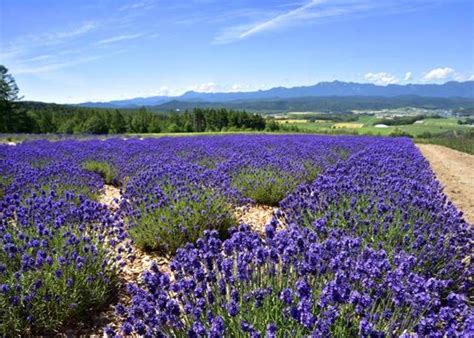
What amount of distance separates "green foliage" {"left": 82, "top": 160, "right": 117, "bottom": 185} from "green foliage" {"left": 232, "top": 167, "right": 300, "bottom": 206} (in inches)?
144

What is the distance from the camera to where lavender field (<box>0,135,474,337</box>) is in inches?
83.2

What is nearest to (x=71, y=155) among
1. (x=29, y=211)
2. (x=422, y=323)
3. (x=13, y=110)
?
(x=29, y=211)

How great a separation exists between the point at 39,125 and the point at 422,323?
52697 mm

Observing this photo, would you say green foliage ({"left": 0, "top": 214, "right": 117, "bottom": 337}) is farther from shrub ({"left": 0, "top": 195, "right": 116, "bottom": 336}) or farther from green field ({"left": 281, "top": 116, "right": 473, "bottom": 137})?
green field ({"left": 281, "top": 116, "right": 473, "bottom": 137})


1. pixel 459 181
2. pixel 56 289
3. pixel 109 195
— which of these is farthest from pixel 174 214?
pixel 459 181

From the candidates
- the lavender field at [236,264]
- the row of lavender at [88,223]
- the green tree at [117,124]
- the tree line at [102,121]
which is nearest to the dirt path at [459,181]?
the lavender field at [236,264]

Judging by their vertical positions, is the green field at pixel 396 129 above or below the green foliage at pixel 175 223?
below

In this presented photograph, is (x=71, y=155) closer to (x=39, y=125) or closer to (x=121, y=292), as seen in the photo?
(x=121, y=292)

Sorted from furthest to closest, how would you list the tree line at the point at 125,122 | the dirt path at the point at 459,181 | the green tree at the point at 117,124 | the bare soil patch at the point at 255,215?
the green tree at the point at 117,124 → the tree line at the point at 125,122 → the dirt path at the point at 459,181 → the bare soil patch at the point at 255,215

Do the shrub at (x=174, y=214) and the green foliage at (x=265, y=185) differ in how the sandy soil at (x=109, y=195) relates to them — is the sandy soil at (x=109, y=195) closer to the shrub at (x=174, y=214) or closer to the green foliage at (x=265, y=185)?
the shrub at (x=174, y=214)

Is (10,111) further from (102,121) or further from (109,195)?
(109,195)

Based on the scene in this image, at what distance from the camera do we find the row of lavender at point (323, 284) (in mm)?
2014

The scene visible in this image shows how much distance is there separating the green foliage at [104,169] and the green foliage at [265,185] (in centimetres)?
365

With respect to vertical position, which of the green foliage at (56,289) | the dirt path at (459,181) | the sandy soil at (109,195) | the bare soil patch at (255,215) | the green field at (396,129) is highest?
the green foliage at (56,289)
